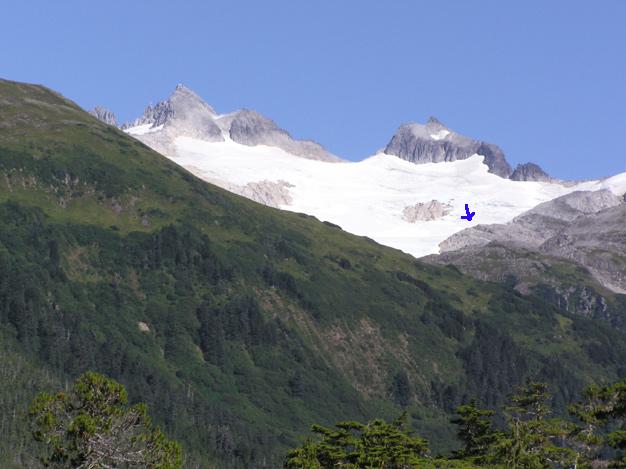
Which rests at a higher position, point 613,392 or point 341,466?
point 613,392

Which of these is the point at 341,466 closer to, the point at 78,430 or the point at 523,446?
the point at 523,446

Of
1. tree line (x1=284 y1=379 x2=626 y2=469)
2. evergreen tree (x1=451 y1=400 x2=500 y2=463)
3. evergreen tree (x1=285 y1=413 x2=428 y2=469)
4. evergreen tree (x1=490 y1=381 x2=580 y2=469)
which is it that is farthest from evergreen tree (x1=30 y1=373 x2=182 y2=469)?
evergreen tree (x1=451 y1=400 x2=500 y2=463)

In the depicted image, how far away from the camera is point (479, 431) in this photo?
11500 cm

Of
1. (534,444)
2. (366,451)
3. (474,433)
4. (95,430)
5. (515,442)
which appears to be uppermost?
(515,442)

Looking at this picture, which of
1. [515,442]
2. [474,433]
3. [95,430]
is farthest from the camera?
[474,433]

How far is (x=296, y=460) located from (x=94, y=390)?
86.9ft

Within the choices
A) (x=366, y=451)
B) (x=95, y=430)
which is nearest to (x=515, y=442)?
(x=366, y=451)

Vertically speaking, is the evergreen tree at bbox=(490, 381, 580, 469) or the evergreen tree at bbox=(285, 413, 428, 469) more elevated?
the evergreen tree at bbox=(490, 381, 580, 469)

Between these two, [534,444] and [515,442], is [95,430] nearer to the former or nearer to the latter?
[515,442]

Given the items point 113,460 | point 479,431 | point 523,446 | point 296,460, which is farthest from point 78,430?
point 479,431

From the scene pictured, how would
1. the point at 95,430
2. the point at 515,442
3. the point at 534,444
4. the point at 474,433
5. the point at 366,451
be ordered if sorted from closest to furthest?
the point at 95,430, the point at 515,442, the point at 534,444, the point at 366,451, the point at 474,433

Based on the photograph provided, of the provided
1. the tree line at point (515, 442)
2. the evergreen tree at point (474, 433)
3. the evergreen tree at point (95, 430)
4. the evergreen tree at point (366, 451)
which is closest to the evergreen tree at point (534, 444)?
the tree line at point (515, 442)

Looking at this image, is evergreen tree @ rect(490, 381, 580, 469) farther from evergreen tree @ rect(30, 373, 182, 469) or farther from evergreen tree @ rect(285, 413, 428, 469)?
evergreen tree @ rect(30, 373, 182, 469)

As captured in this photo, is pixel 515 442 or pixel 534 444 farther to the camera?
pixel 534 444
